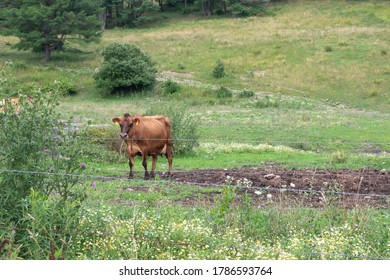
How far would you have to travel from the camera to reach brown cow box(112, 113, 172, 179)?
52.1ft

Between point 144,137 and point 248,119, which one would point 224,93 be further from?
point 144,137

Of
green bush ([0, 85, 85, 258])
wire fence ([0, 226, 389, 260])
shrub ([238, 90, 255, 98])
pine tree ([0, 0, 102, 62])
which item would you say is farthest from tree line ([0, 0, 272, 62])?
wire fence ([0, 226, 389, 260])

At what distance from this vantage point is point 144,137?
53.3 ft

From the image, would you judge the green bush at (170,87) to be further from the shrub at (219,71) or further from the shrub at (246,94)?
the shrub at (219,71)

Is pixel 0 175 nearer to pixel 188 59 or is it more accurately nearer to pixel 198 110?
pixel 198 110

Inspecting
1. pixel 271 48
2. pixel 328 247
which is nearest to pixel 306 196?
pixel 328 247

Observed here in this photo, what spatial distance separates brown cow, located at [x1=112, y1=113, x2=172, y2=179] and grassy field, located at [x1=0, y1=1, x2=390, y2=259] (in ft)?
2.92

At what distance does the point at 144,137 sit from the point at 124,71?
1038 inches

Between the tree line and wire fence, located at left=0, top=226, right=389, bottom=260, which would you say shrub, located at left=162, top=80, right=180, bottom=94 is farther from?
wire fence, located at left=0, top=226, right=389, bottom=260

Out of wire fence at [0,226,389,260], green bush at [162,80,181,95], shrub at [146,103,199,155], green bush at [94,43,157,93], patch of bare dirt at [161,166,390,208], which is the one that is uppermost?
wire fence at [0,226,389,260]

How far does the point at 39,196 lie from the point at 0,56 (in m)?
48.6

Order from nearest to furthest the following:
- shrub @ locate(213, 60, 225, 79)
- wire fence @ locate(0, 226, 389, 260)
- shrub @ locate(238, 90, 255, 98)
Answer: wire fence @ locate(0, 226, 389, 260)
shrub @ locate(238, 90, 255, 98)
shrub @ locate(213, 60, 225, 79)

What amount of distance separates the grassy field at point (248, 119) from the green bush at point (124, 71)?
933mm

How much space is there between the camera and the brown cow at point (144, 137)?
52.1 ft
